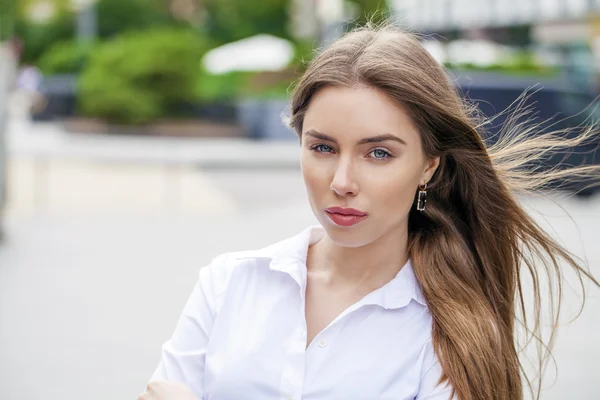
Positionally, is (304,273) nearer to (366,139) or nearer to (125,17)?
(366,139)

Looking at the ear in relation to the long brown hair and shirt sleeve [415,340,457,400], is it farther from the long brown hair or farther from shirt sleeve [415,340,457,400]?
shirt sleeve [415,340,457,400]

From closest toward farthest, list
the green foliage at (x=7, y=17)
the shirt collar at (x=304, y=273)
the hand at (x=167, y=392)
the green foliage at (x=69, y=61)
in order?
the hand at (x=167, y=392), the shirt collar at (x=304, y=273), the green foliage at (x=69, y=61), the green foliage at (x=7, y=17)

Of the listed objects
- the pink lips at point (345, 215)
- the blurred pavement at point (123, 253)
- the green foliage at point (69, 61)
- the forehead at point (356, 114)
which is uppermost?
the green foliage at point (69, 61)

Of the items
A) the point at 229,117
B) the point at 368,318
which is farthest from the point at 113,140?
the point at 368,318

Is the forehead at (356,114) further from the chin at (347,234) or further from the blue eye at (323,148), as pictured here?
the chin at (347,234)

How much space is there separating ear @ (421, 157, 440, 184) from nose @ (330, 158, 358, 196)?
0.29 metres

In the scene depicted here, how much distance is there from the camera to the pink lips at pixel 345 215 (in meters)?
2.26

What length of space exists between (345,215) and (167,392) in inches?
21.7

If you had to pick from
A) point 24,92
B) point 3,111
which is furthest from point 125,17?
point 3,111

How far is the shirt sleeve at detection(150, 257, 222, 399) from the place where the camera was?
2342 millimetres

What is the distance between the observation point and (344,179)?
221 cm

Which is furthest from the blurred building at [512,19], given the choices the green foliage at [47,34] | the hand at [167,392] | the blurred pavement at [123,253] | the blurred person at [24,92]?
the hand at [167,392]

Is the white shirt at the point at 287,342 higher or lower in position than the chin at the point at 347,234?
lower

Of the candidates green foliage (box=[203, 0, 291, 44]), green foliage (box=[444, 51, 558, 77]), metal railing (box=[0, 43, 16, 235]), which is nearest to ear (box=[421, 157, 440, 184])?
metal railing (box=[0, 43, 16, 235])
